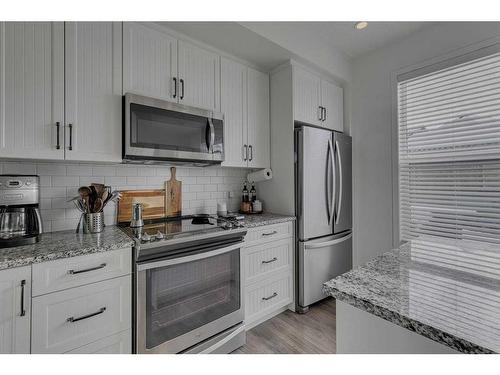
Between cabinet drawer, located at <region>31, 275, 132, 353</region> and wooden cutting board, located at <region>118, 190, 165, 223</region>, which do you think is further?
wooden cutting board, located at <region>118, 190, 165, 223</region>

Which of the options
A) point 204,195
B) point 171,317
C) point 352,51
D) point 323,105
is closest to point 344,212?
point 323,105

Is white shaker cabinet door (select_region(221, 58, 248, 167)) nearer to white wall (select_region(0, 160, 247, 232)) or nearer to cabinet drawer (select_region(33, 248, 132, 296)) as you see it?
white wall (select_region(0, 160, 247, 232))

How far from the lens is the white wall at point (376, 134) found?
98.1 inches

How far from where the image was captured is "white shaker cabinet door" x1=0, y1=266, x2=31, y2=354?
43.0 inches

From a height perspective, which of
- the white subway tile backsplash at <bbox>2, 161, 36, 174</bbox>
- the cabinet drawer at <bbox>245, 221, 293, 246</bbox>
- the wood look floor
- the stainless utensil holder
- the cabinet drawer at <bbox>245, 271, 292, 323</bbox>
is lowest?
the wood look floor

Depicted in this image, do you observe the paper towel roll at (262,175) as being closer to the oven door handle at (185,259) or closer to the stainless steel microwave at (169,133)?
the stainless steel microwave at (169,133)

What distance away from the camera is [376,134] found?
2.74 m

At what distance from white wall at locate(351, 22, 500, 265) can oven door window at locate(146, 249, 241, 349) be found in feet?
5.70

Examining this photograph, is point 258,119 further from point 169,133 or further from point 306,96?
point 169,133

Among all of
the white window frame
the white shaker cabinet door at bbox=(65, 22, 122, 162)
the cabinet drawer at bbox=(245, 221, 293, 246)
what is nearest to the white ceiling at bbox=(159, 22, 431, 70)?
the white window frame

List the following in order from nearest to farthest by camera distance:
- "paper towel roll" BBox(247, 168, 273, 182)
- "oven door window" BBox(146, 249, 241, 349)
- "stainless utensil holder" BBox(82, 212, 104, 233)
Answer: "oven door window" BBox(146, 249, 241, 349) → "stainless utensil holder" BBox(82, 212, 104, 233) → "paper towel roll" BBox(247, 168, 273, 182)

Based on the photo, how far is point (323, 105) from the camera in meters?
2.75

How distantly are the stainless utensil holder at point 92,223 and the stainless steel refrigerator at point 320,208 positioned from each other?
1.67 meters

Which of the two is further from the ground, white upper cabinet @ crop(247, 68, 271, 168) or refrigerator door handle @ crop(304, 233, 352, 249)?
white upper cabinet @ crop(247, 68, 271, 168)
